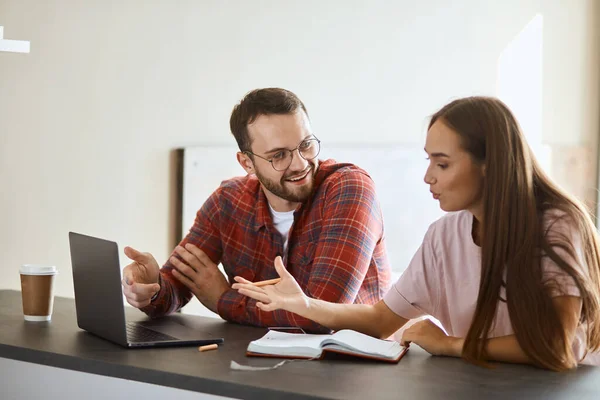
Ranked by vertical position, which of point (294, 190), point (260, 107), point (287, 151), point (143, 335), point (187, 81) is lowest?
point (143, 335)

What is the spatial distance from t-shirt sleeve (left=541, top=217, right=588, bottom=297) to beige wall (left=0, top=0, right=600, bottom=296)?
1997 mm

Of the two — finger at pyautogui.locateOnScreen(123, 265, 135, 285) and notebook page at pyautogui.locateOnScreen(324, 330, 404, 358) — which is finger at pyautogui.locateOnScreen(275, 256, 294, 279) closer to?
notebook page at pyautogui.locateOnScreen(324, 330, 404, 358)

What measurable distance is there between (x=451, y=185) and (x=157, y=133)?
2.04m

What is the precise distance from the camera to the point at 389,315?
1.84 metres

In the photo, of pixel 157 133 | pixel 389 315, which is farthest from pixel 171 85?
pixel 389 315

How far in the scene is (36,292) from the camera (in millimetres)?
1950

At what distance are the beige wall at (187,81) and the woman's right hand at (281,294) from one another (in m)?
1.64

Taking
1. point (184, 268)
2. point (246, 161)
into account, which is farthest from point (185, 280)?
point (246, 161)

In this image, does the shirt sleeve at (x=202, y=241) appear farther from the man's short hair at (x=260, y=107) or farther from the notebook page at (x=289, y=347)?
the notebook page at (x=289, y=347)

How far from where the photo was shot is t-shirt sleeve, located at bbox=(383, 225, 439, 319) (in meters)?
1.83

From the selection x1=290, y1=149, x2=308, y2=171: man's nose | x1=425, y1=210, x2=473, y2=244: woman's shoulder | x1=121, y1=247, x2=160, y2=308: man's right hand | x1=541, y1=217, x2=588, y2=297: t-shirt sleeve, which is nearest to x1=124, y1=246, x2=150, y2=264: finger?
x1=121, y1=247, x2=160, y2=308: man's right hand

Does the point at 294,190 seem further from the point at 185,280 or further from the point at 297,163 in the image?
the point at 185,280

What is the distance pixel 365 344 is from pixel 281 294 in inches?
10.5

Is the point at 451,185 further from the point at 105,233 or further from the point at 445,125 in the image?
the point at 105,233
